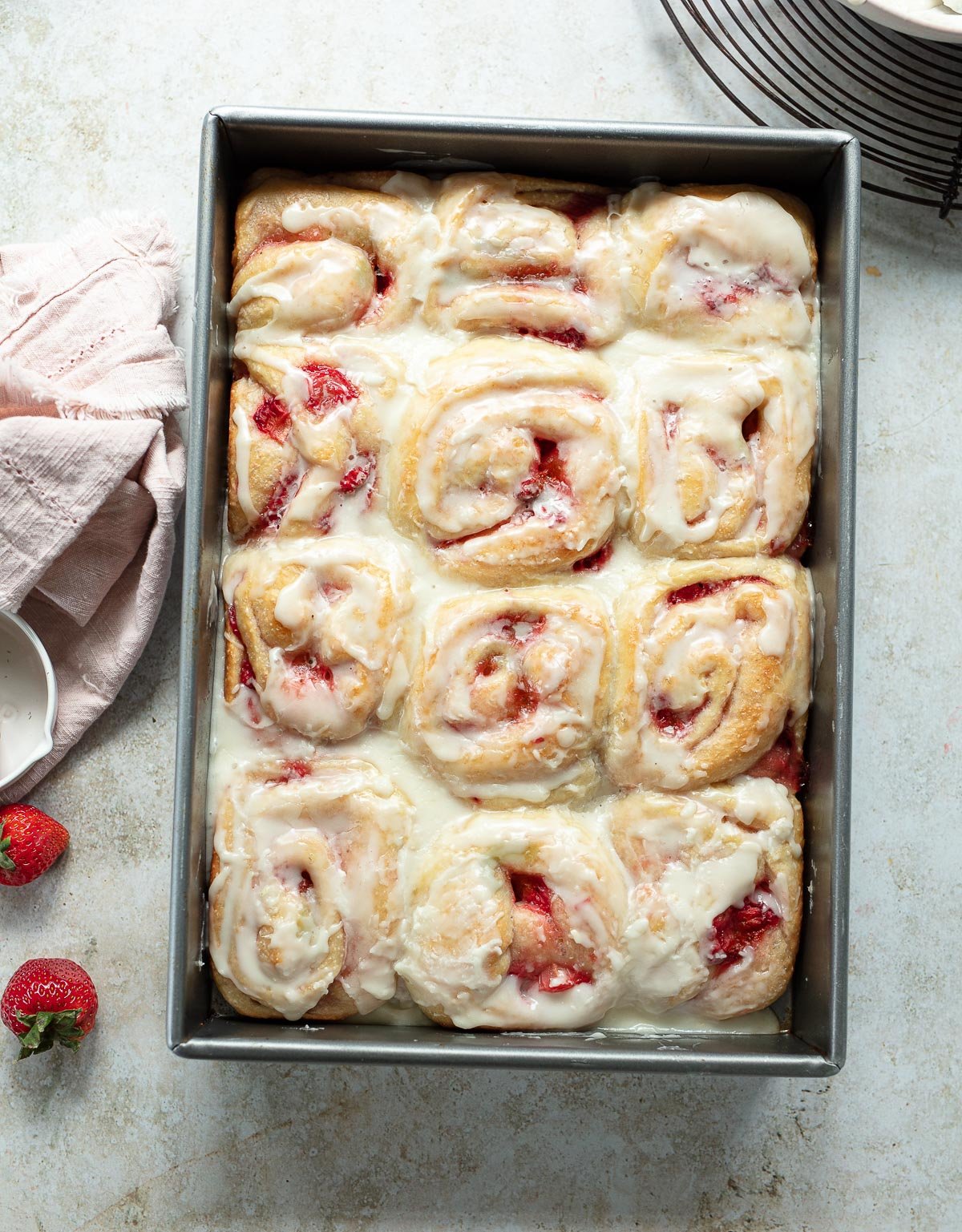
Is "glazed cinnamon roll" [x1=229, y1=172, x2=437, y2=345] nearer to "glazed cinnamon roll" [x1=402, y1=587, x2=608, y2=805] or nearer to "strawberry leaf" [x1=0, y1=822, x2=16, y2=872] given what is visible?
"glazed cinnamon roll" [x1=402, y1=587, x2=608, y2=805]

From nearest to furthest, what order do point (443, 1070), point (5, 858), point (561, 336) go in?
point (561, 336) → point (5, 858) → point (443, 1070)

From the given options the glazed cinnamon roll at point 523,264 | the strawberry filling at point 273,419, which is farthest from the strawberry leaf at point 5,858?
the glazed cinnamon roll at point 523,264

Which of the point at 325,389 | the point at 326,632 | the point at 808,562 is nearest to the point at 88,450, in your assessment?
the point at 325,389

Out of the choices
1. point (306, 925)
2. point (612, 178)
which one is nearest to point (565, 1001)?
point (306, 925)

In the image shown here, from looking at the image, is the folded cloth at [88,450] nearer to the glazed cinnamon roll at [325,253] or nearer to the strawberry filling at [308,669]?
the glazed cinnamon roll at [325,253]

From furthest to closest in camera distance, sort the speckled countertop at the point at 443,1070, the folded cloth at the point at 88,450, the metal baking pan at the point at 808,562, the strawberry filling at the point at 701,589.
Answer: the speckled countertop at the point at 443,1070 < the folded cloth at the point at 88,450 < the strawberry filling at the point at 701,589 < the metal baking pan at the point at 808,562

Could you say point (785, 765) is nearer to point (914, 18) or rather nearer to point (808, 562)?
point (808, 562)
